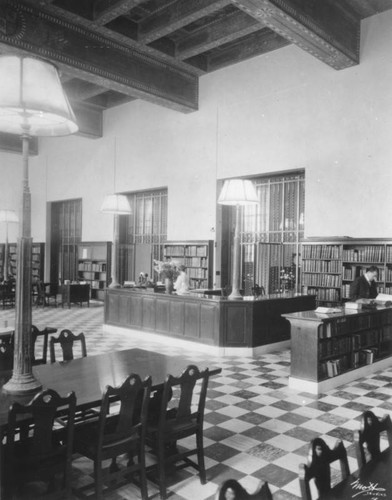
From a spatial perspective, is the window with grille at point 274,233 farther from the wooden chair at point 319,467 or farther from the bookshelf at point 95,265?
the wooden chair at point 319,467

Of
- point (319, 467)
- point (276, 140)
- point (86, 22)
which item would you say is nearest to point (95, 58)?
point (86, 22)

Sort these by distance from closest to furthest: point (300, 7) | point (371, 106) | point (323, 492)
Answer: point (323, 492) < point (300, 7) < point (371, 106)

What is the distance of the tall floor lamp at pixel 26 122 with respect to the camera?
2.57 metres

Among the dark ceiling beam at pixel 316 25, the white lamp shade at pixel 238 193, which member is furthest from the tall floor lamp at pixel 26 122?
the dark ceiling beam at pixel 316 25

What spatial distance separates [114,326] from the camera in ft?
33.4

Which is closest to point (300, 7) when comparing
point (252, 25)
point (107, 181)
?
point (252, 25)

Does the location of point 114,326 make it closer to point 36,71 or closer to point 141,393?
point 141,393

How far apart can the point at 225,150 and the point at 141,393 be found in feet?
29.8

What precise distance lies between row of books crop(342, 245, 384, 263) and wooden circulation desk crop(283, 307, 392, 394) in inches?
83.2

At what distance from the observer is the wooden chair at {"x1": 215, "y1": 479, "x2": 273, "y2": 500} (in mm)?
1581

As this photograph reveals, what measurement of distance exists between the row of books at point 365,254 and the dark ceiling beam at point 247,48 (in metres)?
4.87

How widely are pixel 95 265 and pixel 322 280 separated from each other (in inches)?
343

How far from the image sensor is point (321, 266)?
32.3ft

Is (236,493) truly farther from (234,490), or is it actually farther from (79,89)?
(79,89)
